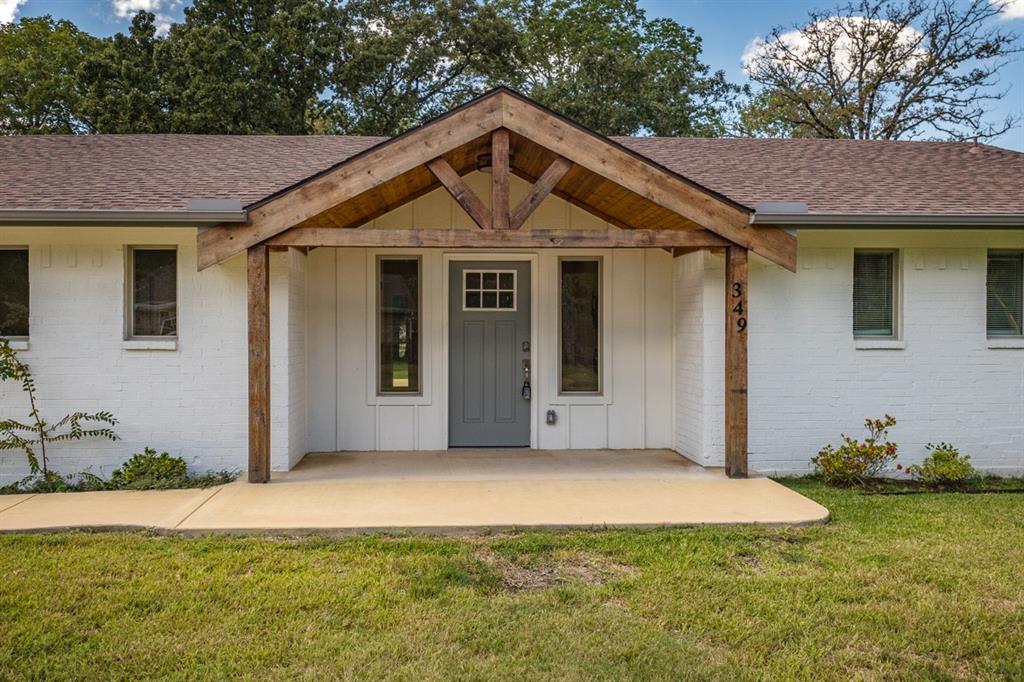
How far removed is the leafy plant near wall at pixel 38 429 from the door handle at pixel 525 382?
4.17 metres

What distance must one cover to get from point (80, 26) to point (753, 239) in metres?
21.1

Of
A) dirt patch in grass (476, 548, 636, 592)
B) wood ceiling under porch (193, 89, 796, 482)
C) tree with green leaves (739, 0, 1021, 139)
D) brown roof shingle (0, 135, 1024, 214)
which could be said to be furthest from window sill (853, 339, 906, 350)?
tree with green leaves (739, 0, 1021, 139)

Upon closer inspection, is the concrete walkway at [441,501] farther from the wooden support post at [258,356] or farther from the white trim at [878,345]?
the white trim at [878,345]

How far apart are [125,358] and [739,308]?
5.85m

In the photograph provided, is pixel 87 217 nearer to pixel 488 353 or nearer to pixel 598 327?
pixel 488 353

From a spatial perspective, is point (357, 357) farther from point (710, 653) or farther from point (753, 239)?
point (710, 653)

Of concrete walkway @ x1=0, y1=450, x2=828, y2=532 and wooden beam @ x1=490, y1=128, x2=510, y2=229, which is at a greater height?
wooden beam @ x1=490, y1=128, x2=510, y2=229

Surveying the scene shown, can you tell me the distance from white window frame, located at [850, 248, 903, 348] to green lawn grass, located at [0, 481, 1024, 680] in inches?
100

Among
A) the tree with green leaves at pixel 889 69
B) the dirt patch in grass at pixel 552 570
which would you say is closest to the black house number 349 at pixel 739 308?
the dirt patch in grass at pixel 552 570

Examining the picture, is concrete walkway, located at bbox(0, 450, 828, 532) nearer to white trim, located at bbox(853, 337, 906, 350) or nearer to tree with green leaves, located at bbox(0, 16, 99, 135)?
white trim, located at bbox(853, 337, 906, 350)

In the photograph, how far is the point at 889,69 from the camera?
62.8ft

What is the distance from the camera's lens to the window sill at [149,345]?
6920mm

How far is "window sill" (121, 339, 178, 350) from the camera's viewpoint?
6920 millimetres

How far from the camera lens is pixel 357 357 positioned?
321 inches
